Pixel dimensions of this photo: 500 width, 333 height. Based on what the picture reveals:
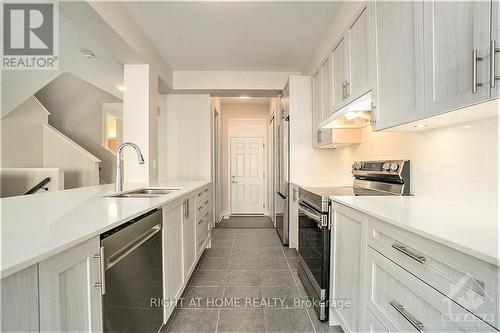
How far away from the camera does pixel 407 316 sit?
90cm

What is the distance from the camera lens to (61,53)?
3.09m

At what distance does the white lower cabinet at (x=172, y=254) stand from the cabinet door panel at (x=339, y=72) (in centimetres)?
172

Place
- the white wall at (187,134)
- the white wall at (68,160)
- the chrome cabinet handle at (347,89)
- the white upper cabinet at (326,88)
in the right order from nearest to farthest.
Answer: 1. the chrome cabinet handle at (347,89)
2. the white upper cabinet at (326,88)
3. the white wall at (187,134)
4. the white wall at (68,160)

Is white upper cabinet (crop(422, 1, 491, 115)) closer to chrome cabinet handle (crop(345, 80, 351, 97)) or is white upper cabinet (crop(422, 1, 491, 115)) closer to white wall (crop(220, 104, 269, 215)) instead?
chrome cabinet handle (crop(345, 80, 351, 97))

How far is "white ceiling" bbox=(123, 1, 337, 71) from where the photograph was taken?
220 centimetres

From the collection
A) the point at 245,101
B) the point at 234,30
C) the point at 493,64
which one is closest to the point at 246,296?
the point at 493,64

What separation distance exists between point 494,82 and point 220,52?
286 cm

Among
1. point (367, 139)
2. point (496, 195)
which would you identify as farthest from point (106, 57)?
point (496, 195)

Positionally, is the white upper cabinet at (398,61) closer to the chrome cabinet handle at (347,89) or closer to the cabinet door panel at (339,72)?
the chrome cabinet handle at (347,89)

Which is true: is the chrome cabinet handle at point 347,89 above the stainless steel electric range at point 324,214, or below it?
above

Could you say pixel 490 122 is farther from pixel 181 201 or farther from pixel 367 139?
pixel 181 201

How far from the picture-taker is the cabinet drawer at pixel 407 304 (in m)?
0.71

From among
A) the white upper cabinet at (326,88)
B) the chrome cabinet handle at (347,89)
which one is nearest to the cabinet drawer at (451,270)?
the chrome cabinet handle at (347,89)

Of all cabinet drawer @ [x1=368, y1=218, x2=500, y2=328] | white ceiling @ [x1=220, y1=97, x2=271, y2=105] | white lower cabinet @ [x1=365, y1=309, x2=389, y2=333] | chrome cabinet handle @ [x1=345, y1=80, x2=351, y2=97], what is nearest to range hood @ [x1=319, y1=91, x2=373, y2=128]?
chrome cabinet handle @ [x1=345, y1=80, x2=351, y2=97]
